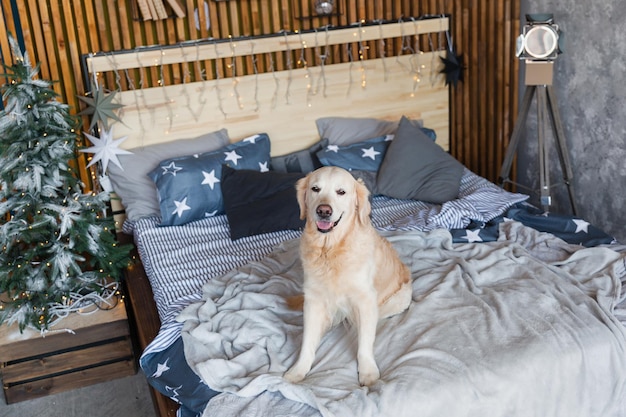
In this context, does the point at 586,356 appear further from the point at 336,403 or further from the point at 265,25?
the point at 265,25

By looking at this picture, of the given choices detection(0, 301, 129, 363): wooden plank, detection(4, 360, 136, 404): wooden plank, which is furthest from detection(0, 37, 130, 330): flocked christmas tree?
detection(4, 360, 136, 404): wooden plank

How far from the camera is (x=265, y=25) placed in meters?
4.18

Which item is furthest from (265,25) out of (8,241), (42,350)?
(42,350)

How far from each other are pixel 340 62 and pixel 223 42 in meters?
0.79

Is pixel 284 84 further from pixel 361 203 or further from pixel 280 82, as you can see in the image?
pixel 361 203

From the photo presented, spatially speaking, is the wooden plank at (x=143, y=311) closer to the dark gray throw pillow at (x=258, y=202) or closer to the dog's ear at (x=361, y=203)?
the dark gray throw pillow at (x=258, y=202)

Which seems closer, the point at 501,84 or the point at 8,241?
the point at 8,241

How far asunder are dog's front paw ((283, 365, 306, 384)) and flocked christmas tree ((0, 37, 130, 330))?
4.83 feet

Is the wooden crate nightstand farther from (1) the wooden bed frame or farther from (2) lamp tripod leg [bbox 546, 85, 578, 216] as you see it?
(2) lamp tripod leg [bbox 546, 85, 578, 216]

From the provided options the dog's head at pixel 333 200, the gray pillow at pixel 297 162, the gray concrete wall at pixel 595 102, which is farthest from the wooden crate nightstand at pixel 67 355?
the gray concrete wall at pixel 595 102

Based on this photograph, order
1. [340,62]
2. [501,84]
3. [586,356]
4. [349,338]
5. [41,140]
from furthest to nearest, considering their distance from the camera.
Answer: [501,84] < [340,62] < [41,140] < [349,338] < [586,356]

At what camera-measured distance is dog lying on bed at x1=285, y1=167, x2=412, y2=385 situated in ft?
7.43

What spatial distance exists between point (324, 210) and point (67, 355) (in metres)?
1.73

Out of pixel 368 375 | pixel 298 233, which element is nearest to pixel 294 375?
pixel 368 375
